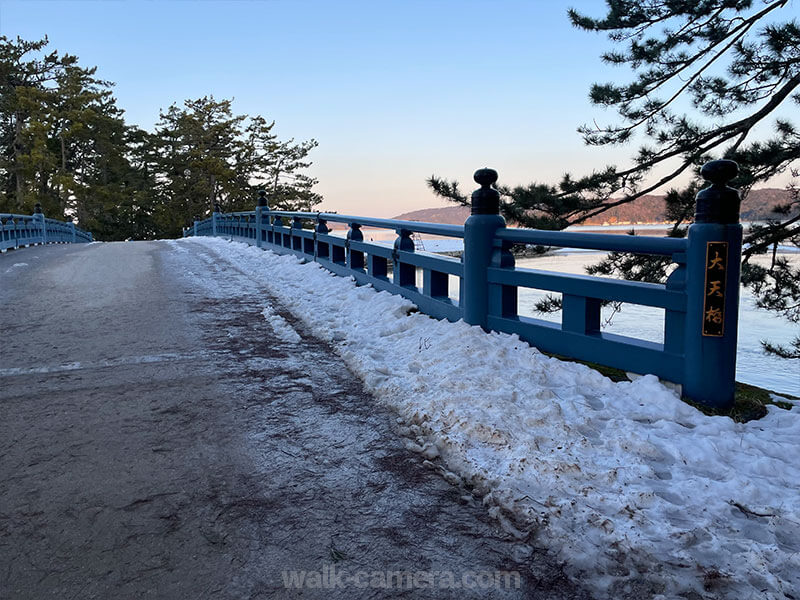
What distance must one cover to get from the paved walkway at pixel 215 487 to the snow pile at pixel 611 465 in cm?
19

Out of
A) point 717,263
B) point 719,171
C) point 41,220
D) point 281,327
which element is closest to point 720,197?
point 719,171

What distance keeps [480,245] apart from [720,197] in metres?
2.17

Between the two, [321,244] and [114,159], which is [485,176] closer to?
[321,244]

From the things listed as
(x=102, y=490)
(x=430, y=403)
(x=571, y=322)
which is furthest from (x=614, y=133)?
(x=102, y=490)

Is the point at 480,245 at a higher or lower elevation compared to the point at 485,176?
lower

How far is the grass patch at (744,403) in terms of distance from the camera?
3639 mm

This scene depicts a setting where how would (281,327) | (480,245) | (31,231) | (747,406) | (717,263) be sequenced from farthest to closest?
(31,231)
(281,327)
(480,245)
(747,406)
(717,263)

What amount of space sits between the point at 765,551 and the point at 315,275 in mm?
8319

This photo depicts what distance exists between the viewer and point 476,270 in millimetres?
5465

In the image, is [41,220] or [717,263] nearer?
[717,263]

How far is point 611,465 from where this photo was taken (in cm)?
295

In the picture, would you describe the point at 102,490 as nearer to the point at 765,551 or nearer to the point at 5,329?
the point at 765,551

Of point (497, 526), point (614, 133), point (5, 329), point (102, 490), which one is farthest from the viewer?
point (614, 133)

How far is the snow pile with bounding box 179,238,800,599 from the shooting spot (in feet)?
7.39
